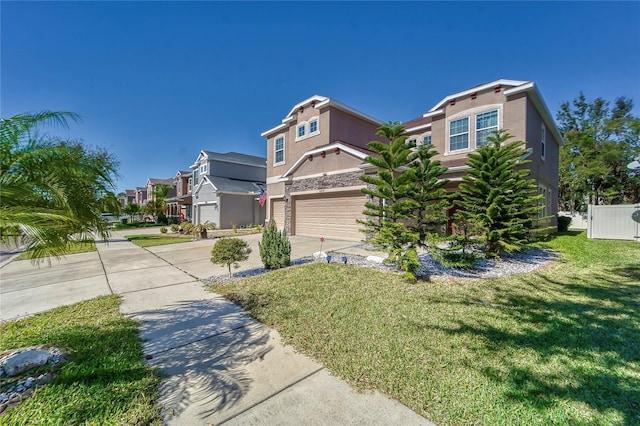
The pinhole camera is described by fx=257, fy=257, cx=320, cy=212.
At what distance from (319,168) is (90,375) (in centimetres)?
1255

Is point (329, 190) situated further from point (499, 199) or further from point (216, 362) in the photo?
point (216, 362)

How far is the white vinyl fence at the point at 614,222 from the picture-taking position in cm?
1155

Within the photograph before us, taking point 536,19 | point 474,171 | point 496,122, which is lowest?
point 474,171

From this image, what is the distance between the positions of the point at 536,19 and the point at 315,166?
10.4 meters

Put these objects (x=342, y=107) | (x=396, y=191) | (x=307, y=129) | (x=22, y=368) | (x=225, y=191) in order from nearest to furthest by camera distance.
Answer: (x=22, y=368) → (x=396, y=191) → (x=342, y=107) → (x=307, y=129) → (x=225, y=191)

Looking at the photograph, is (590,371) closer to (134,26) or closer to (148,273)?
(148,273)

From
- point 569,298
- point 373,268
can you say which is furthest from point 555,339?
point 373,268

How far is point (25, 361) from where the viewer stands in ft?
9.08

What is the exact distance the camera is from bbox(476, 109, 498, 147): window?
11.6 metres

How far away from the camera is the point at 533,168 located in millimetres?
11656

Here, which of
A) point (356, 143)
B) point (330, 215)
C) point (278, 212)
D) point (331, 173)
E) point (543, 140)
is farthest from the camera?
point (278, 212)

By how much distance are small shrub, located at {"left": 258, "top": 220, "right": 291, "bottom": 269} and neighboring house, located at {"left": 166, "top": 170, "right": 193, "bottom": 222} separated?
85.9ft

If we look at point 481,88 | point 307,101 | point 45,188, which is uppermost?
point 307,101

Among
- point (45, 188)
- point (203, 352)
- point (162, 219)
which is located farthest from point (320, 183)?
point (162, 219)
